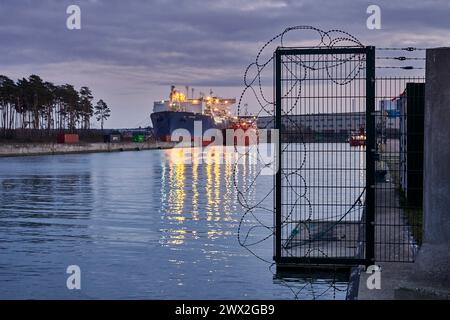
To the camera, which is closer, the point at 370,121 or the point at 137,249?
the point at 370,121

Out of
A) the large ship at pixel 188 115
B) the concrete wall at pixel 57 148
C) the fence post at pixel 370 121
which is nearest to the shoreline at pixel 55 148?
the concrete wall at pixel 57 148

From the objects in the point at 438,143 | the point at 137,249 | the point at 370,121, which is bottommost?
the point at 137,249

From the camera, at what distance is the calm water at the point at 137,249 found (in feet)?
33.6

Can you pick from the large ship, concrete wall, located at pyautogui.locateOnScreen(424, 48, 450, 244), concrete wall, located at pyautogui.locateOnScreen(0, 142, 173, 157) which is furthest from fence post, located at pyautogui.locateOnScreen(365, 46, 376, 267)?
the large ship

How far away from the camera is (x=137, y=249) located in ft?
45.6

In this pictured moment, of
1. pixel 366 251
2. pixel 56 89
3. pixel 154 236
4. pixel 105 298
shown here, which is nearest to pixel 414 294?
pixel 366 251

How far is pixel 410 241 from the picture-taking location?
1262cm

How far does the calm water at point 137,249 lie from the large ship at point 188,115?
129 meters

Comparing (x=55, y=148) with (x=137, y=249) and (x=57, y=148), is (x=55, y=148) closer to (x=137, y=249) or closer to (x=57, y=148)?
(x=57, y=148)

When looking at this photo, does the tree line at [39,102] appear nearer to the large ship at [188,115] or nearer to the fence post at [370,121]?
the large ship at [188,115]

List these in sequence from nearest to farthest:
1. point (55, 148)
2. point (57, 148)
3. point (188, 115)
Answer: point (55, 148)
point (57, 148)
point (188, 115)

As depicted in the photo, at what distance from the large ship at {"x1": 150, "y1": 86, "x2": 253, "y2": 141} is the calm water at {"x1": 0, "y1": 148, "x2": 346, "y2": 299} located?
128994 mm

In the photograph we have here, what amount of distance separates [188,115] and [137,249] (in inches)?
5886

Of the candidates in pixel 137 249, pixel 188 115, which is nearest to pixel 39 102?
pixel 188 115
